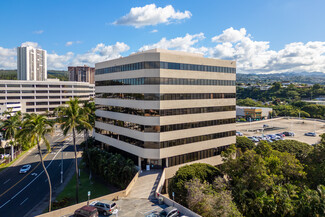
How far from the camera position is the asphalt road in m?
36.3

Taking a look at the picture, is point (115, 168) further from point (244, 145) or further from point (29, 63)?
point (29, 63)

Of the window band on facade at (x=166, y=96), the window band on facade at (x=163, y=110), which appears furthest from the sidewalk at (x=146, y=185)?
the window band on facade at (x=166, y=96)

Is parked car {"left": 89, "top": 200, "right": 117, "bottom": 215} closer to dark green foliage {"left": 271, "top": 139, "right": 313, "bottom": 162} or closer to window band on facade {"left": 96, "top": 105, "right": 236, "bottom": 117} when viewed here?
window band on facade {"left": 96, "top": 105, "right": 236, "bottom": 117}

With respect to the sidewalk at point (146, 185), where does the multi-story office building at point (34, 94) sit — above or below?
above

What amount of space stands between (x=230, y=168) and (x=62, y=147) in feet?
202

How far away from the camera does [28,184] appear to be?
149 ft

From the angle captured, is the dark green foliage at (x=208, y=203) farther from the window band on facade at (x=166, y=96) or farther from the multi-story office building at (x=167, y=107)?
the window band on facade at (x=166, y=96)

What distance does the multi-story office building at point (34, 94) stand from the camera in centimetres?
10662

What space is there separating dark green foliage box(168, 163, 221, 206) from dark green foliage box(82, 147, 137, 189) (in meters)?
8.04

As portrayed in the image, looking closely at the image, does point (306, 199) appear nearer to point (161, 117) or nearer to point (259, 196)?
point (259, 196)

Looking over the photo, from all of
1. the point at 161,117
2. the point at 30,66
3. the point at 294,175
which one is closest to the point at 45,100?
the point at 30,66

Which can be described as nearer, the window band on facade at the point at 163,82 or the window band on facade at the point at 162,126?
the window band on facade at the point at 163,82

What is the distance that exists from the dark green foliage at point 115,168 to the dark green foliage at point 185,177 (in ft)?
26.4

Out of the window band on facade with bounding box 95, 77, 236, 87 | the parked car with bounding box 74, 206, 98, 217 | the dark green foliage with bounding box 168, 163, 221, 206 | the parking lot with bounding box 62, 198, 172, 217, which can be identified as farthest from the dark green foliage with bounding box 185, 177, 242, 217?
the window band on facade with bounding box 95, 77, 236, 87
